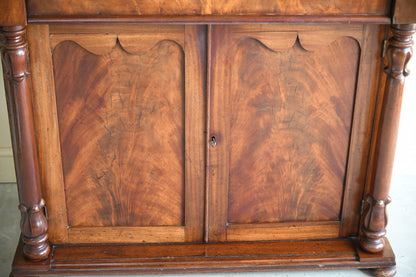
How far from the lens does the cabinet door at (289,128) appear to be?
2012 mm

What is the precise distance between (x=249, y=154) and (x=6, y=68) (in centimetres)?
96

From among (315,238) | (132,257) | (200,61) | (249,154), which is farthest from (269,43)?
(132,257)

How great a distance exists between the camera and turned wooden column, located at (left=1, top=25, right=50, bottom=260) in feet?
6.16

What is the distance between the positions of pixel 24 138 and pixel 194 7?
0.78 m

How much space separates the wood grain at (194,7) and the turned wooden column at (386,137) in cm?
16

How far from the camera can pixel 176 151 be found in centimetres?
215

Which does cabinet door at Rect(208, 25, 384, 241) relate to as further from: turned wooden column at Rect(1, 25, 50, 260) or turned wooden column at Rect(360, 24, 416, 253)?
turned wooden column at Rect(1, 25, 50, 260)

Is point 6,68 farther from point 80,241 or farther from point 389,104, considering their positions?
point 389,104

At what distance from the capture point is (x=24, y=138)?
79.1 inches

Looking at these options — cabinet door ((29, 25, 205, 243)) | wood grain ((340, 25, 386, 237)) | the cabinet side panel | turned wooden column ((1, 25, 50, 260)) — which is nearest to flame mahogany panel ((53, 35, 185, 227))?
cabinet door ((29, 25, 205, 243))

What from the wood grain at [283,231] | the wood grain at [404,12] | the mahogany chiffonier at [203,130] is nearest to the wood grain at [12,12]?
the mahogany chiffonier at [203,130]

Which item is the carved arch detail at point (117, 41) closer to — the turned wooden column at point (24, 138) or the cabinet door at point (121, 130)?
the cabinet door at point (121, 130)

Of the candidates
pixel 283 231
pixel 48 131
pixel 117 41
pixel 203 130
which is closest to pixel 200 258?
pixel 283 231

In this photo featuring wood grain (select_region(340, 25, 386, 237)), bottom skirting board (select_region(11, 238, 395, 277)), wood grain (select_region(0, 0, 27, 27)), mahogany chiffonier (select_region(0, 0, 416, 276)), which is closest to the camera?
wood grain (select_region(0, 0, 27, 27))
